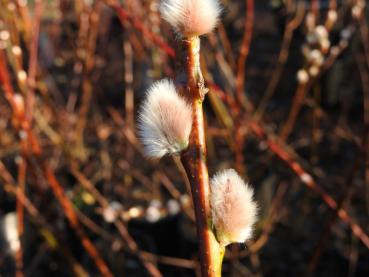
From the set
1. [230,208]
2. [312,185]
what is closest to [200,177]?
[230,208]

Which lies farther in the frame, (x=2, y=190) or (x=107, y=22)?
(x=107, y=22)

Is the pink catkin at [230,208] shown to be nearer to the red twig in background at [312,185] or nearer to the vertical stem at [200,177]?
the vertical stem at [200,177]

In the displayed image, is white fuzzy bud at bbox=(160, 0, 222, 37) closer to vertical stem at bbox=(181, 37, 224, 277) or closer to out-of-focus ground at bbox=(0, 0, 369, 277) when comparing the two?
vertical stem at bbox=(181, 37, 224, 277)

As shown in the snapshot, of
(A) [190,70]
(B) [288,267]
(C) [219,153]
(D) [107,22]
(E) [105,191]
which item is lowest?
(A) [190,70]

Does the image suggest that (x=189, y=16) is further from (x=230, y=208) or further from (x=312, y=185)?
(x=312, y=185)

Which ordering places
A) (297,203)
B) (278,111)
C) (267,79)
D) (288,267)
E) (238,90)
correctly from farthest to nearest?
1. (267,79)
2. (278,111)
3. (297,203)
4. (288,267)
5. (238,90)

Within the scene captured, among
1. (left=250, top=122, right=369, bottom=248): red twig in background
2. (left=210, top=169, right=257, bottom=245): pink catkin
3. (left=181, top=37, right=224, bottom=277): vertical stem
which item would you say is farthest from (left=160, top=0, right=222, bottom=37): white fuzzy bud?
(left=250, top=122, right=369, bottom=248): red twig in background

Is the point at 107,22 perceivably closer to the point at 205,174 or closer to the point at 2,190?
the point at 2,190

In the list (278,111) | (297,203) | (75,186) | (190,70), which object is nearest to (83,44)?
(75,186)

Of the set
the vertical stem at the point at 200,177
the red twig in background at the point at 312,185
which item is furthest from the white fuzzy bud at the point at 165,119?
the red twig in background at the point at 312,185
